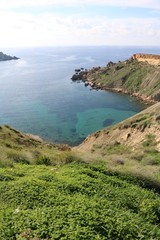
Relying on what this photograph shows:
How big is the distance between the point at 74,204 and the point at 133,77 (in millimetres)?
95639

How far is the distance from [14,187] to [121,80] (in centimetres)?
9749

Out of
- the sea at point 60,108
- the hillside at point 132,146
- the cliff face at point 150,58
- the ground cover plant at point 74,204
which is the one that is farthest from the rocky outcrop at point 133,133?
the cliff face at point 150,58

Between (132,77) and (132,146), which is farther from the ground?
(132,77)

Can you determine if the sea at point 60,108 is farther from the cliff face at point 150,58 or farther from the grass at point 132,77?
the cliff face at point 150,58

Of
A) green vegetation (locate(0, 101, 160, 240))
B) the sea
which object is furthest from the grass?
green vegetation (locate(0, 101, 160, 240))

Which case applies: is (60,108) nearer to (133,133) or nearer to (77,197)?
(133,133)

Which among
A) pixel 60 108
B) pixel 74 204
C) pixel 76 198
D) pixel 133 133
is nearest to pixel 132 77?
pixel 60 108

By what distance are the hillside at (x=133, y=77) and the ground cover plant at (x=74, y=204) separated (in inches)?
2830

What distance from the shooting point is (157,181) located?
65.0ft

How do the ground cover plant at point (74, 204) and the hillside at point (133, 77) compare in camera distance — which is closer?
the ground cover plant at point (74, 204)

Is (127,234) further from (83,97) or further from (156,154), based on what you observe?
(83,97)

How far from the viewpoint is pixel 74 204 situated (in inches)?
544

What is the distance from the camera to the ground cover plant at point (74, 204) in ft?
38.7

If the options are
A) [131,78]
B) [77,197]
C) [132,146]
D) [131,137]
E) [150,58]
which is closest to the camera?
[77,197]
